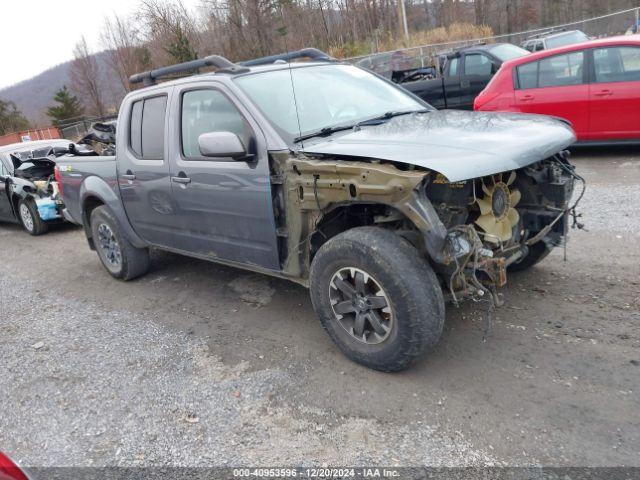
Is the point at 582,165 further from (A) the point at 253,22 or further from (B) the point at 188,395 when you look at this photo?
(B) the point at 188,395

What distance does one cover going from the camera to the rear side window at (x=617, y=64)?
7.09 meters

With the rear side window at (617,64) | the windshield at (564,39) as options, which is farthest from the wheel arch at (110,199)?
the windshield at (564,39)

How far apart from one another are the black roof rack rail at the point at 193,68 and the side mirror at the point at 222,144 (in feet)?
2.58

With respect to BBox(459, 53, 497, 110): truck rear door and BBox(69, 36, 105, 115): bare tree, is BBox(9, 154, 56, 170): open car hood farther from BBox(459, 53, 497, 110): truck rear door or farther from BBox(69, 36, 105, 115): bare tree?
BBox(69, 36, 105, 115): bare tree

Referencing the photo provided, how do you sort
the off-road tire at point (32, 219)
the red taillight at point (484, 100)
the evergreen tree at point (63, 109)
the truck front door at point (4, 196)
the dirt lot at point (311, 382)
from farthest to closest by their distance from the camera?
1. the evergreen tree at point (63, 109)
2. the truck front door at point (4, 196)
3. the off-road tire at point (32, 219)
4. the red taillight at point (484, 100)
5. the dirt lot at point (311, 382)

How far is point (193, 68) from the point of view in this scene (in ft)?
14.5

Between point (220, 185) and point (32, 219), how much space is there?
20.9ft

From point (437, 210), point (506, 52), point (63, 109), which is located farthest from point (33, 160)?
point (63, 109)

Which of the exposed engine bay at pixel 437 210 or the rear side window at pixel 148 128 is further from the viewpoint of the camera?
the rear side window at pixel 148 128

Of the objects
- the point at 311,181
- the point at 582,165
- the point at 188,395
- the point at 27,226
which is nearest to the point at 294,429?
the point at 188,395

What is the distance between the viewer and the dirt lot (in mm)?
2676

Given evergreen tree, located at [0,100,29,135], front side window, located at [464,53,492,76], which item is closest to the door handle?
front side window, located at [464,53,492,76]

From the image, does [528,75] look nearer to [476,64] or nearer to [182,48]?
[476,64]

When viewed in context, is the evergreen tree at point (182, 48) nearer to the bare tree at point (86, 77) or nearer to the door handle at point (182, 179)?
the door handle at point (182, 179)
